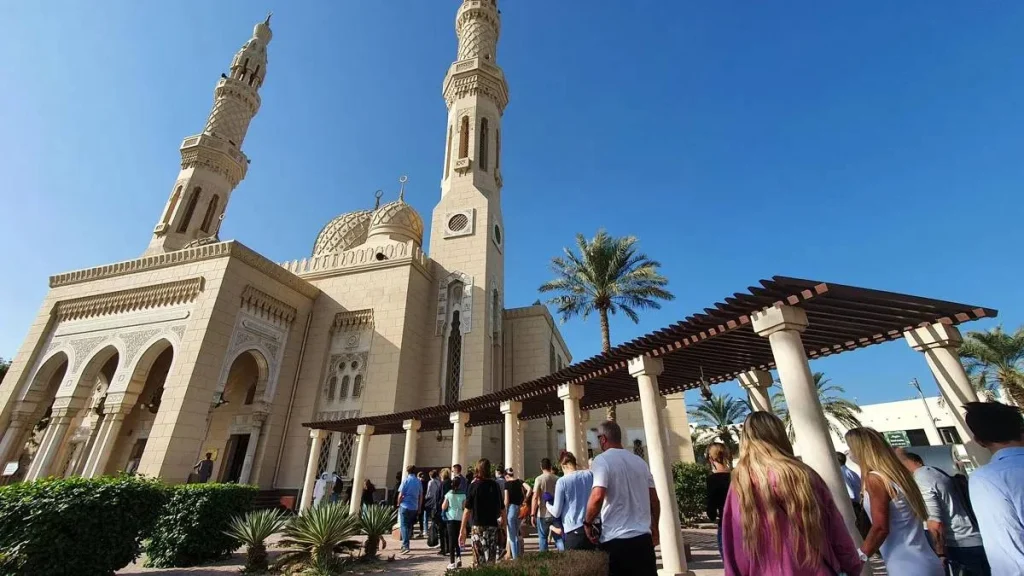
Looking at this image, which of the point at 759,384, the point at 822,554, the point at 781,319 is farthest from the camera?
the point at 759,384

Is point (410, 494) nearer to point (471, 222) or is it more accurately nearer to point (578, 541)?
point (578, 541)

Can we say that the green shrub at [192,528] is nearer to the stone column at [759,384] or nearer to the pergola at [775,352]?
the pergola at [775,352]

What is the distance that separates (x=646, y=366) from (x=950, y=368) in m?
3.29

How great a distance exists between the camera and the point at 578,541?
12.4 feet

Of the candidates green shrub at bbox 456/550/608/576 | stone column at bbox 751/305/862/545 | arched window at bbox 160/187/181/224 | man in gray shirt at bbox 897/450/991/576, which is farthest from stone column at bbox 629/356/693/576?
arched window at bbox 160/187/181/224

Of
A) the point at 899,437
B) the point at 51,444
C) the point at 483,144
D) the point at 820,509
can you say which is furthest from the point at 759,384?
the point at 899,437


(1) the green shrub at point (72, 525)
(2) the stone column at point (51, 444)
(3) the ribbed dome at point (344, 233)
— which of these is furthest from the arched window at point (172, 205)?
(1) the green shrub at point (72, 525)

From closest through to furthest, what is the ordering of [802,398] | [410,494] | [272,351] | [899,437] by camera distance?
1. [802,398]
2. [410,494]
3. [272,351]
4. [899,437]

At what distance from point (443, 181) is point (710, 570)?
17840mm

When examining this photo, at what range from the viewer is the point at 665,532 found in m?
5.24

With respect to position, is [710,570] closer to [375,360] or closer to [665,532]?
[665,532]

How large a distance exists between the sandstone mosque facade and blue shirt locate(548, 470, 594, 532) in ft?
28.3

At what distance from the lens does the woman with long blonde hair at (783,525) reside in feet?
5.06

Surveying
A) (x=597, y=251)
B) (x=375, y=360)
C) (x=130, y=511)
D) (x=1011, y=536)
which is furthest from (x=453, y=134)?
(x=1011, y=536)
